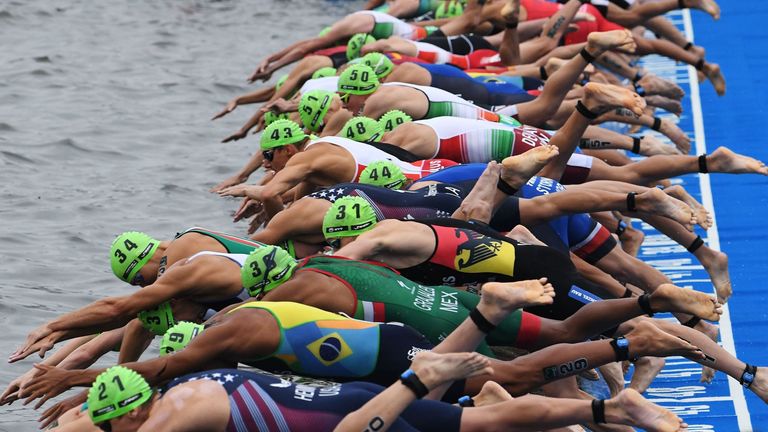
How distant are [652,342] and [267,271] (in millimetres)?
2360

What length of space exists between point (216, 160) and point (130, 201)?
2592mm

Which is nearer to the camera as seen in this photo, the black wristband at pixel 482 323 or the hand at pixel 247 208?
the black wristband at pixel 482 323

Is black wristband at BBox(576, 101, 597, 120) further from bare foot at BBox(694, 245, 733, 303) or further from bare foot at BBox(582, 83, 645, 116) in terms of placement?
bare foot at BBox(694, 245, 733, 303)

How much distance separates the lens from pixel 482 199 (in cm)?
950

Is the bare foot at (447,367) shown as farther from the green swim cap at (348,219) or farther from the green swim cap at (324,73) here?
the green swim cap at (324,73)

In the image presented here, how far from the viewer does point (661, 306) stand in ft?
26.6

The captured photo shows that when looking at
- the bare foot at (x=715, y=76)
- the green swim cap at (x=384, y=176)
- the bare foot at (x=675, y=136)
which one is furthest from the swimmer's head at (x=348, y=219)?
the bare foot at (x=715, y=76)

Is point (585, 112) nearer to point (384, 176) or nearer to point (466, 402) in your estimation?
point (384, 176)

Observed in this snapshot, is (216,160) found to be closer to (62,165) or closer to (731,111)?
(62,165)

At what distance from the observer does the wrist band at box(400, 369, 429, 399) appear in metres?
6.80

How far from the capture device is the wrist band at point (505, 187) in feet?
31.5

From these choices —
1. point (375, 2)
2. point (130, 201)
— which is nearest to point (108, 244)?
point (130, 201)

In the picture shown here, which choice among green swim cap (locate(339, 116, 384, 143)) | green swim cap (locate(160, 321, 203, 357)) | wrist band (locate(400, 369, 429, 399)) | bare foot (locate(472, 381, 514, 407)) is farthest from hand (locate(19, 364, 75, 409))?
green swim cap (locate(339, 116, 384, 143))

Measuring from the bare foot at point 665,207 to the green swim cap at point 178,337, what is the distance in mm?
3485
